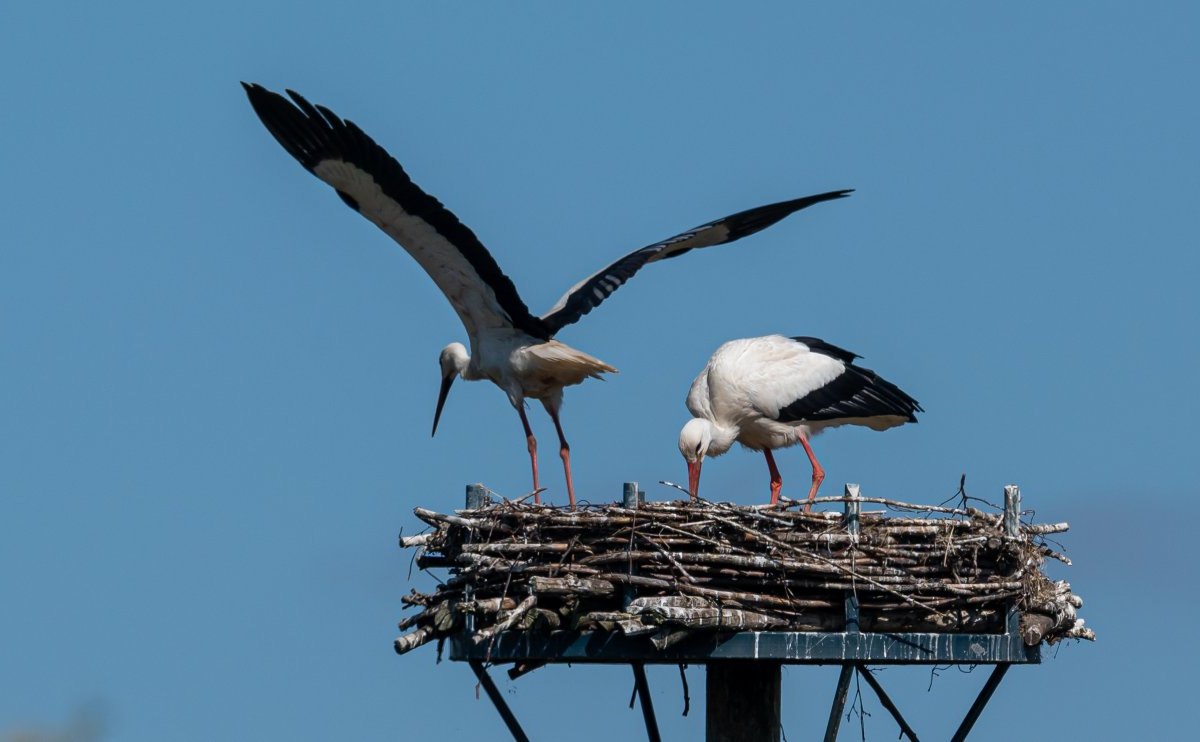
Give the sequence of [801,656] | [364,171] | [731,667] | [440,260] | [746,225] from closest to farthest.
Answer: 1. [801,656]
2. [731,667]
3. [364,171]
4. [440,260]
5. [746,225]

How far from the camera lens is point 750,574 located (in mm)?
9078

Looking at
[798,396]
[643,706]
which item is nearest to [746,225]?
[798,396]

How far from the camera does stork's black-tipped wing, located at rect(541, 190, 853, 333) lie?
12.5 metres

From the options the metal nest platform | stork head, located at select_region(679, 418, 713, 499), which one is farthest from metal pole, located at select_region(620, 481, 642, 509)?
stork head, located at select_region(679, 418, 713, 499)

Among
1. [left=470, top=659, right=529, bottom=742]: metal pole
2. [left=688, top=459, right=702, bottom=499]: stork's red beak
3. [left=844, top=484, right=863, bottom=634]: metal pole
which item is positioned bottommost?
[left=470, top=659, right=529, bottom=742]: metal pole

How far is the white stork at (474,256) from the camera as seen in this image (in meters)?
11.5

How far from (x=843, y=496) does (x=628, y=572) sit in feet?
3.68

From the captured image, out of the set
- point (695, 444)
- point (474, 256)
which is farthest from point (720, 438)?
point (474, 256)

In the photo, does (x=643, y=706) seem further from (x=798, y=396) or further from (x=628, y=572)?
(x=798, y=396)

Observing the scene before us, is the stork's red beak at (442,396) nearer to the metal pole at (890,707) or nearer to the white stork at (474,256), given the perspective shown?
the white stork at (474,256)

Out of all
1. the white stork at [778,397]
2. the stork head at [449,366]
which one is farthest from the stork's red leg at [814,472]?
the stork head at [449,366]

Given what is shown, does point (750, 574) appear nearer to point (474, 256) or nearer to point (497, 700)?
point (497, 700)

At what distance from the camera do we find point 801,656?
29.3ft

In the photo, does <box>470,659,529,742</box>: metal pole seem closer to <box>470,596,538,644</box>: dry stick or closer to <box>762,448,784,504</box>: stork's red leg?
<box>470,596,538,644</box>: dry stick
